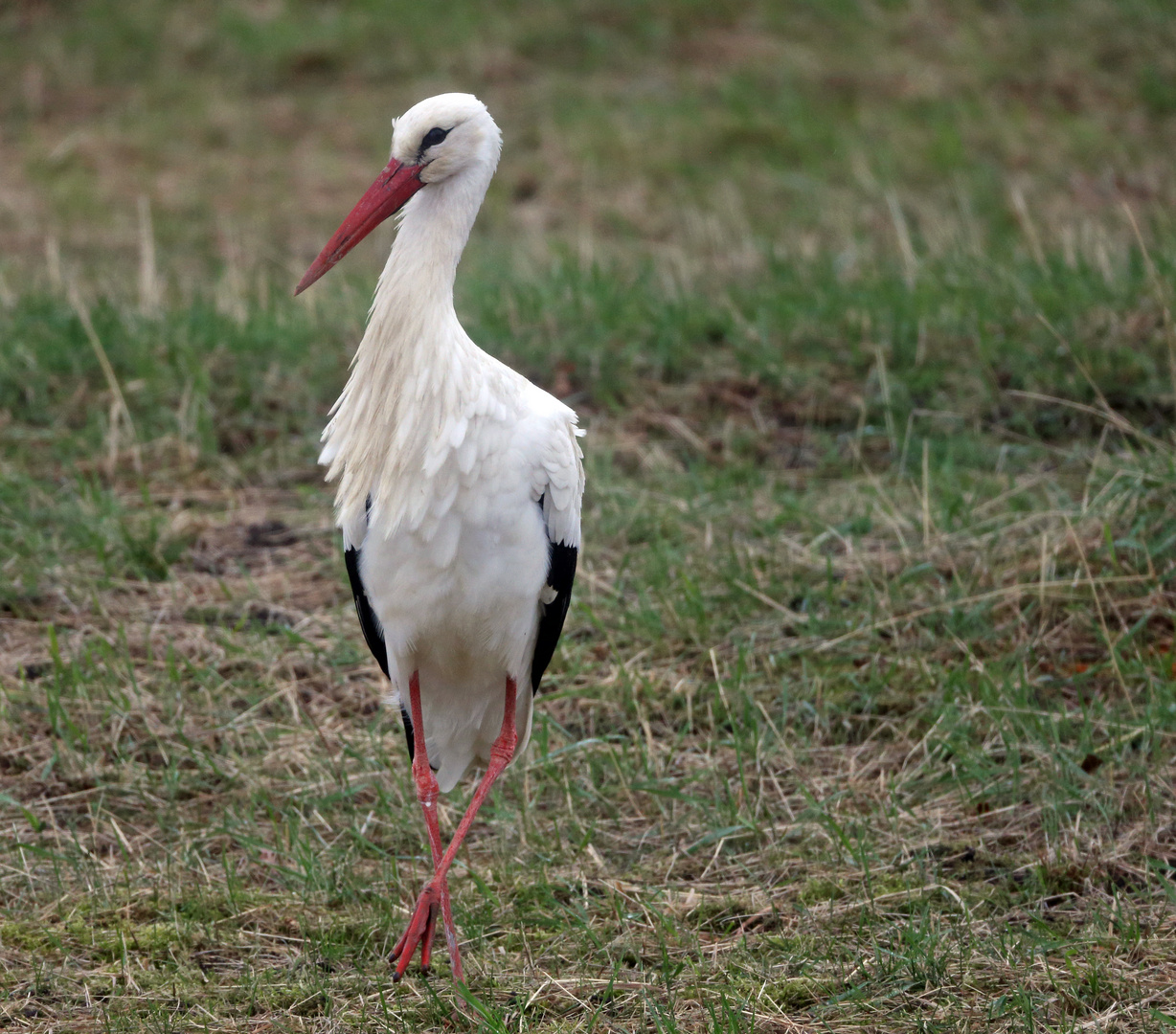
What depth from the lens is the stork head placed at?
9.75 feet

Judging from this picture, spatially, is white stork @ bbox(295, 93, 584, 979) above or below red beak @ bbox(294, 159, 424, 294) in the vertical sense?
below

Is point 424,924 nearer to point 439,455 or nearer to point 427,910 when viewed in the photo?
point 427,910

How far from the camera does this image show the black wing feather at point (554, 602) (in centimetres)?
313

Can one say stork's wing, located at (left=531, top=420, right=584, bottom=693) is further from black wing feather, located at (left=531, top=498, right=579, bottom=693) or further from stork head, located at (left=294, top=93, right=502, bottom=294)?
stork head, located at (left=294, top=93, right=502, bottom=294)

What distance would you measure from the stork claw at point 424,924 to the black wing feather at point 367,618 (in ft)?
1.29

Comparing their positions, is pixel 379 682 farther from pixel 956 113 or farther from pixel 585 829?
pixel 956 113

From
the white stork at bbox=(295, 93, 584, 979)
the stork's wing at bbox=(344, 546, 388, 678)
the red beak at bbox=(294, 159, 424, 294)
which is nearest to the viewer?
the white stork at bbox=(295, 93, 584, 979)

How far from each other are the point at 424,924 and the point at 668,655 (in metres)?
1.36

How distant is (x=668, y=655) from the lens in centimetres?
413

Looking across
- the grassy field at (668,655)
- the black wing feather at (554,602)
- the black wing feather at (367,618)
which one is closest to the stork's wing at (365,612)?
A: the black wing feather at (367,618)

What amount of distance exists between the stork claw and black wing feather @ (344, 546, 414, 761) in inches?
15.5

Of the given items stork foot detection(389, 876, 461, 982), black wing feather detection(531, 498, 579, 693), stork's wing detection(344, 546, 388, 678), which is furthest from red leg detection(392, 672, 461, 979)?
black wing feather detection(531, 498, 579, 693)

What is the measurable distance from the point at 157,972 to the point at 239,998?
0.19 meters

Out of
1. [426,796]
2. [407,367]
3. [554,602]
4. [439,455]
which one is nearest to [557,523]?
[554,602]
